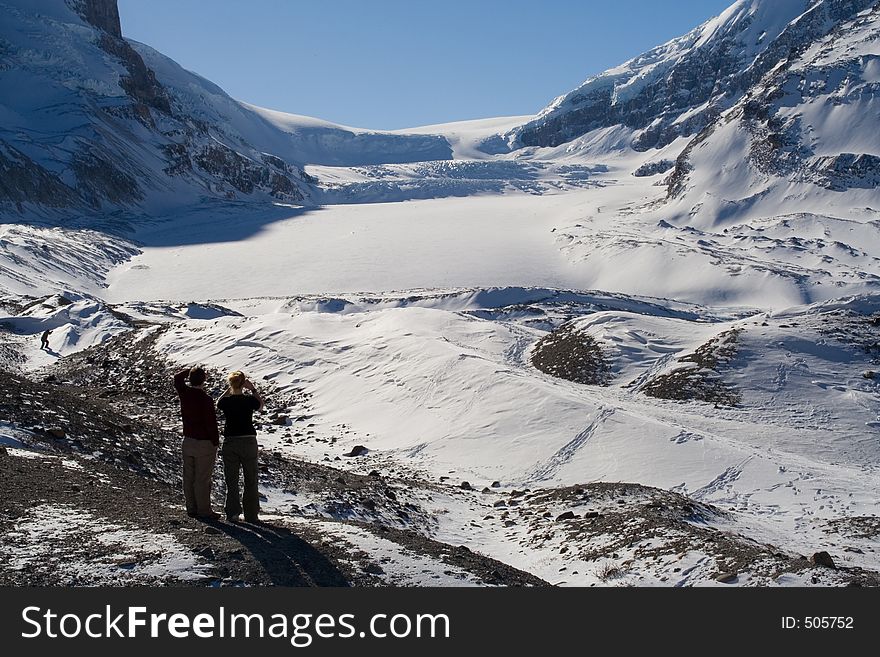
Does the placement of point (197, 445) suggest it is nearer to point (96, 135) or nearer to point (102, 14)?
point (96, 135)

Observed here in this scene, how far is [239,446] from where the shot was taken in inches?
402

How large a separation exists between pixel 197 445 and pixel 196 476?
0.38m

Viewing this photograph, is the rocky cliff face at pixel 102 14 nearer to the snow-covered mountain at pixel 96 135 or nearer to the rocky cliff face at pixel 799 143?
the snow-covered mountain at pixel 96 135

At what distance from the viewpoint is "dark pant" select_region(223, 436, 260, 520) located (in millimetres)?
10156

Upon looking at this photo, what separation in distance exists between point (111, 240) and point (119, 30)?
113 m

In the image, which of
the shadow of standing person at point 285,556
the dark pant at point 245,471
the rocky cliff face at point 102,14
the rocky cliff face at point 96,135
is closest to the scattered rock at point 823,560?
the shadow of standing person at point 285,556

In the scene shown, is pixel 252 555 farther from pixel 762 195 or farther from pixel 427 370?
pixel 762 195

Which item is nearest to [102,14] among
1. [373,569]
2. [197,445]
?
[197,445]

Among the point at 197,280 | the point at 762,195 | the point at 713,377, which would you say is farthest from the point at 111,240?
the point at 713,377

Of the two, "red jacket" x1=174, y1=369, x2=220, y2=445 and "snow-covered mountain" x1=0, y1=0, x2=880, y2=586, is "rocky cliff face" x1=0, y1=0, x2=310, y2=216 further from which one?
"red jacket" x1=174, y1=369, x2=220, y2=445

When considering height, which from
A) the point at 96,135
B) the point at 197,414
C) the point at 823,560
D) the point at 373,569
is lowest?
the point at 823,560

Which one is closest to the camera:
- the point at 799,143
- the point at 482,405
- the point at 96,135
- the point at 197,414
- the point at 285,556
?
the point at 285,556

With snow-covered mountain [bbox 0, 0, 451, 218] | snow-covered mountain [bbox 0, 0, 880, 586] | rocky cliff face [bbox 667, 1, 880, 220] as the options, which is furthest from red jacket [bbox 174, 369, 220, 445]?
snow-covered mountain [bbox 0, 0, 451, 218]

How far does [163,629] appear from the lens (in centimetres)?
686
